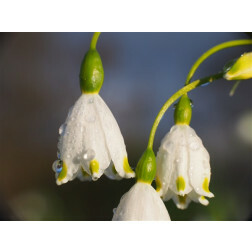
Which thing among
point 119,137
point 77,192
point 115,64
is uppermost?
point 115,64

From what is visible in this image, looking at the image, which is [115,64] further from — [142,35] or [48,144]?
[48,144]

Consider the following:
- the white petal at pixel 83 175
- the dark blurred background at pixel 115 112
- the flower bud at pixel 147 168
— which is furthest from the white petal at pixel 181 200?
the dark blurred background at pixel 115 112

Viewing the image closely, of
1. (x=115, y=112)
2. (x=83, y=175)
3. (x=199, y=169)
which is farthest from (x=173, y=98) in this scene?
(x=115, y=112)

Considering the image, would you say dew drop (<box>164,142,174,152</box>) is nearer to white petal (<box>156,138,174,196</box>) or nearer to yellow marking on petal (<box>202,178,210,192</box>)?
white petal (<box>156,138,174,196</box>)

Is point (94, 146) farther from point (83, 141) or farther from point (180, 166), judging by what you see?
point (180, 166)

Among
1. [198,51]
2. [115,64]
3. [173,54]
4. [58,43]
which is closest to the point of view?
[198,51]

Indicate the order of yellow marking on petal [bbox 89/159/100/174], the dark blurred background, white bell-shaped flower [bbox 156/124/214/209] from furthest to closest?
the dark blurred background
white bell-shaped flower [bbox 156/124/214/209]
yellow marking on petal [bbox 89/159/100/174]

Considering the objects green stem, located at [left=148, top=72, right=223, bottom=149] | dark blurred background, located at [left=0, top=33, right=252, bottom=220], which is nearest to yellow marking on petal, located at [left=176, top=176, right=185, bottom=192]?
green stem, located at [left=148, top=72, right=223, bottom=149]
